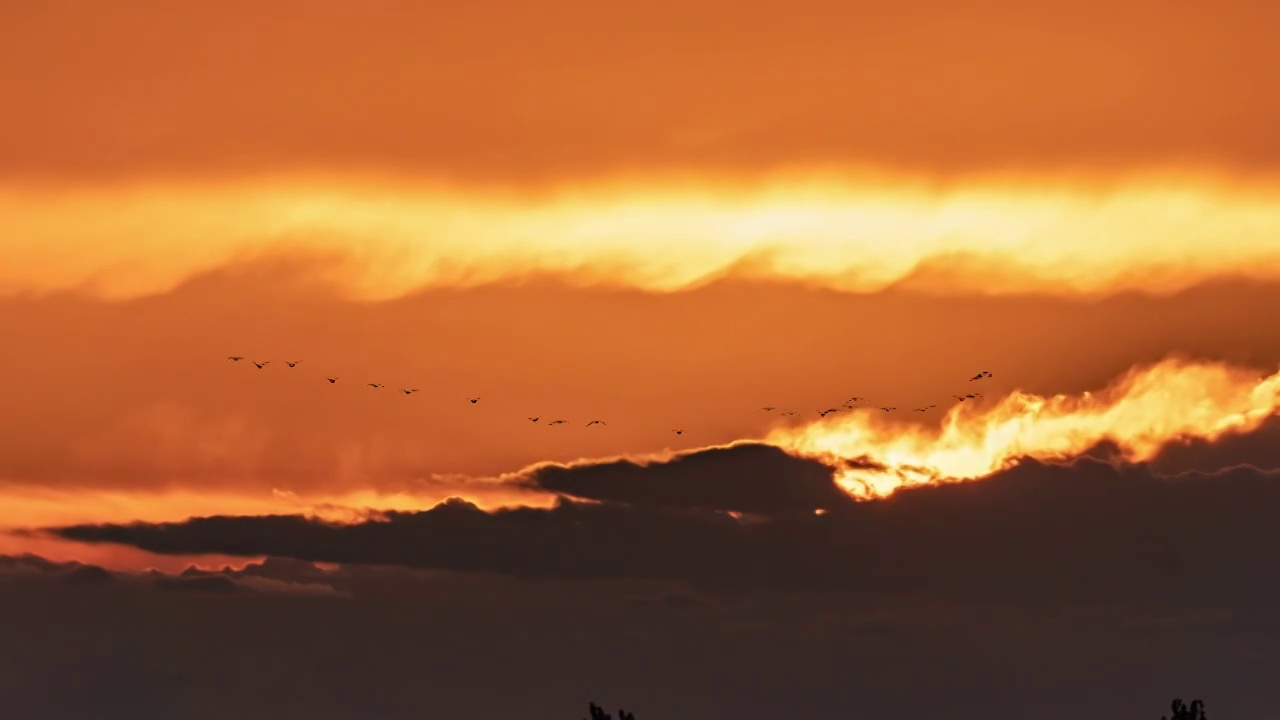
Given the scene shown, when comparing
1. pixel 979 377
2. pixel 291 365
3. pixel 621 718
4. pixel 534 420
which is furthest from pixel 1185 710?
pixel 291 365

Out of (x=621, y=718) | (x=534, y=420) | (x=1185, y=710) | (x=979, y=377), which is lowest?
(x=621, y=718)

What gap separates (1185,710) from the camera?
7520 inches

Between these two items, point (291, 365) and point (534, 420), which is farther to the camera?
point (534, 420)

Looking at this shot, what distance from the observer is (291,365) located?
180 m

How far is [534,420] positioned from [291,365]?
203ft

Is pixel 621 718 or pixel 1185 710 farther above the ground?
pixel 1185 710

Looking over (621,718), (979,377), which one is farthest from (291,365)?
(979,377)

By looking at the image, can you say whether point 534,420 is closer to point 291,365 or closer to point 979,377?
point 291,365

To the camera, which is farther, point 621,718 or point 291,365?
point 621,718

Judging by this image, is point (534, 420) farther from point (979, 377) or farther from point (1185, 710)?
point (1185, 710)

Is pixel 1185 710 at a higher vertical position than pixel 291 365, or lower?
lower

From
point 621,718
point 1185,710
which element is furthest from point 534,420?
point 1185,710

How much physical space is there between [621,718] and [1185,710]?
147 m

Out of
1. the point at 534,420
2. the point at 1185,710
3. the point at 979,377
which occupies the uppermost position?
the point at 979,377
